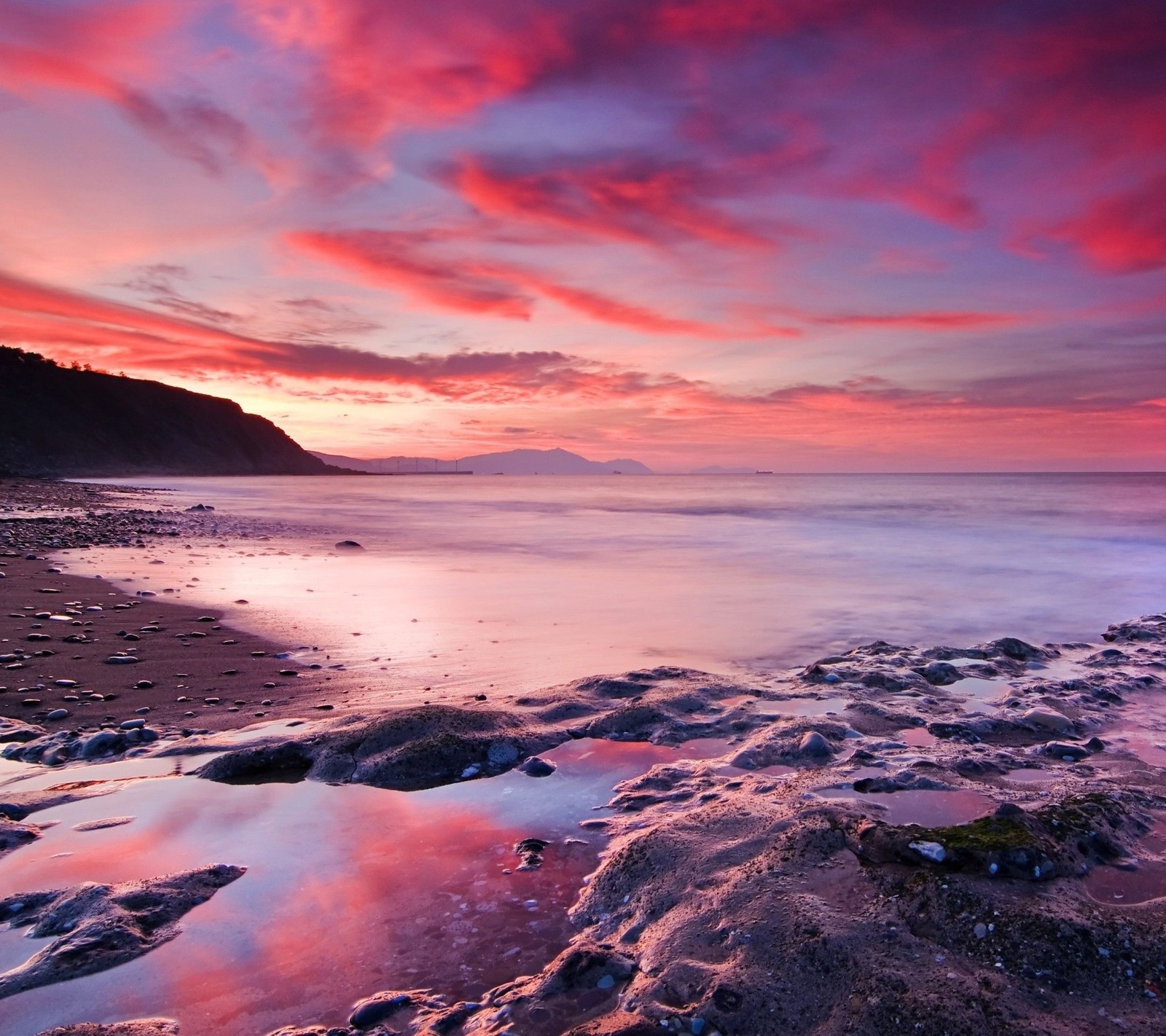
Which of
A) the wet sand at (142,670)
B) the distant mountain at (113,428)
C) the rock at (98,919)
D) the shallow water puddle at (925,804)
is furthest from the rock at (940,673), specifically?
the distant mountain at (113,428)

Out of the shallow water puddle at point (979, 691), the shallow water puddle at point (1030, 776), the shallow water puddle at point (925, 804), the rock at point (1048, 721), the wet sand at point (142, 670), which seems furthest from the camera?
the shallow water puddle at point (979, 691)

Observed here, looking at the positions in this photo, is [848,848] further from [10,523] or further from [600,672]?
[10,523]

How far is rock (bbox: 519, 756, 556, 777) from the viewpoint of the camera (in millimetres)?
4336

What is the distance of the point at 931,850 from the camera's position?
2.91m

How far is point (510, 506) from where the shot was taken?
41.7 metres

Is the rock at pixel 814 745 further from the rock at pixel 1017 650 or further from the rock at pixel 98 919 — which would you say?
the rock at pixel 1017 650

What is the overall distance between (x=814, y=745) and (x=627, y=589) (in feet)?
25.9

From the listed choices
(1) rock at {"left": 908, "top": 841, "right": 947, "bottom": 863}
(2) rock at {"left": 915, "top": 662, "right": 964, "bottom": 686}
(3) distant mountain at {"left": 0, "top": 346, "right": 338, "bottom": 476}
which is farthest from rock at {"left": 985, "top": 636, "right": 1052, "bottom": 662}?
(3) distant mountain at {"left": 0, "top": 346, "right": 338, "bottom": 476}

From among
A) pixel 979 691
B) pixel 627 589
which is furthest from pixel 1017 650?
pixel 627 589

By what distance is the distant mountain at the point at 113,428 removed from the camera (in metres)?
72.1

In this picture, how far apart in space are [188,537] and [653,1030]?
18.8 metres

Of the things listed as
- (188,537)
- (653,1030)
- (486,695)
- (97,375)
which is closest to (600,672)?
(486,695)

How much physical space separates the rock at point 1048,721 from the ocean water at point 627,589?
2251 millimetres

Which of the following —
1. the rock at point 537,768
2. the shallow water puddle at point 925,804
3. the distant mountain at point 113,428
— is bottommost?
the rock at point 537,768
